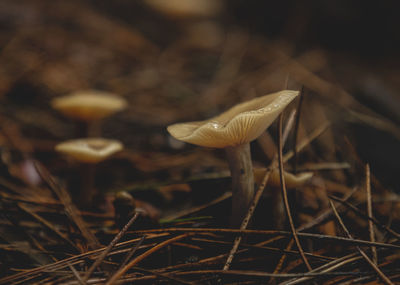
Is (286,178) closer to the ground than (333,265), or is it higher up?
higher up

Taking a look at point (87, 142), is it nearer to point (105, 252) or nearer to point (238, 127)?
point (105, 252)

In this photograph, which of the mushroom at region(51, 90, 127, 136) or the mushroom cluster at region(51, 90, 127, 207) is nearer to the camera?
the mushroom cluster at region(51, 90, 127, 207)

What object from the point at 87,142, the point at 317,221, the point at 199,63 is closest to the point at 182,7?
the point at 199,63

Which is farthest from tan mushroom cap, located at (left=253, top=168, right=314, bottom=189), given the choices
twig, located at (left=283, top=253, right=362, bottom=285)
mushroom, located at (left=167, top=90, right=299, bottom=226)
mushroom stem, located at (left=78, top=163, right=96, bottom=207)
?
mushroom stem, located at (left=78, top=163, right=96, bottom=207)

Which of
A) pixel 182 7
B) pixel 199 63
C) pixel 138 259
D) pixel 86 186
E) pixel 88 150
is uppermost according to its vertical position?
pixel 182 7

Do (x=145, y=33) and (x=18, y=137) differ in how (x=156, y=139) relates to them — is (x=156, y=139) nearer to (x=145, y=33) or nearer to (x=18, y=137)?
(x=18, y=137)

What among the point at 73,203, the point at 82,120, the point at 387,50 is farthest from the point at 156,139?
the point at 387,50

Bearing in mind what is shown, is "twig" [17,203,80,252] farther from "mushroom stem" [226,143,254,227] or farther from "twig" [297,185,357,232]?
"twig" [297,185,357,232]
